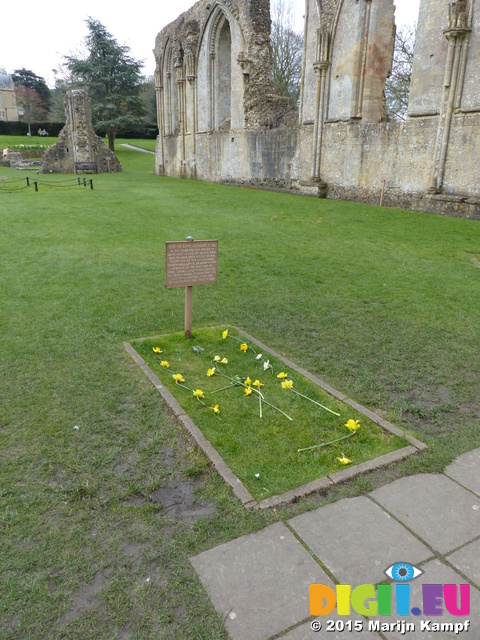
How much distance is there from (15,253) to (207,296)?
173 inches

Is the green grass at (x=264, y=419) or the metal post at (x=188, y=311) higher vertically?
the metal post at (x=188, y=311)

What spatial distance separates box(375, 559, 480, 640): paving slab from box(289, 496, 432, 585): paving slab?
12 cm

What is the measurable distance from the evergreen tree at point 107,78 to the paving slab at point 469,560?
4382 cm

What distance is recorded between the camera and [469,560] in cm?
227

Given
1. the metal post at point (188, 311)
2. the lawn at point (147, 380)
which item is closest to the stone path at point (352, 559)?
the lawn at point (147, 380)

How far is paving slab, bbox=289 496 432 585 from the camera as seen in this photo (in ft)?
7.33

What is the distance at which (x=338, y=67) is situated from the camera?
633 inches

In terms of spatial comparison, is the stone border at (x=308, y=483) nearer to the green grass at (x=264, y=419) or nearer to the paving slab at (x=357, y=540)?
the green grass at (x=264, y=419)

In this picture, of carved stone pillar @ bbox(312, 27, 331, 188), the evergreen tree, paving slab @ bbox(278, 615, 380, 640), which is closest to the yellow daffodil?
paving slab @ bbox(278, 615, 380, 640)

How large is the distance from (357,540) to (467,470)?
1.05m

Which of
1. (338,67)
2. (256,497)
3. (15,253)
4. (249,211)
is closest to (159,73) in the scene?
(338,67)

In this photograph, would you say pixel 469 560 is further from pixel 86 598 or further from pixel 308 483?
pixel 86 598

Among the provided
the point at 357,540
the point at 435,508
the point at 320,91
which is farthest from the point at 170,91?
the point at 357,540

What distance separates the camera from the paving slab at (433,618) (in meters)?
1.92
